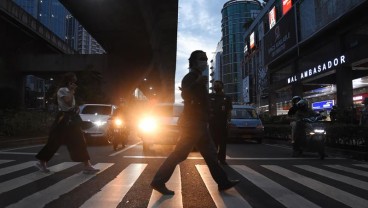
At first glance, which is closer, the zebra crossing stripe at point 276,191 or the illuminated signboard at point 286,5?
the zebra crossing stripe at point 276,191

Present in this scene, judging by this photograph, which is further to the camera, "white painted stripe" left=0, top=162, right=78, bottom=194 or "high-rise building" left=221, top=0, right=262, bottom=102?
"high-rise building" left=221, top=0, right=262, bottom=102

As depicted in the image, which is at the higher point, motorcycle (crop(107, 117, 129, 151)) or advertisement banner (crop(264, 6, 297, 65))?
advertisement banner (crop(264, 6, 297, 65))

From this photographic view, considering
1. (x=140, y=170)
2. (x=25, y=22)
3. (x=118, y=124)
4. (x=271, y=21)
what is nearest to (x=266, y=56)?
(x=271, y=21)

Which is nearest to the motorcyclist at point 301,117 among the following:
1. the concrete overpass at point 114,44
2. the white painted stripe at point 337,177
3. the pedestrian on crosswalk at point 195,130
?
the white painted stripe at point 337,177

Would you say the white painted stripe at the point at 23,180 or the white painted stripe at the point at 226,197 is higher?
the white painted stripe at the point at 23,180

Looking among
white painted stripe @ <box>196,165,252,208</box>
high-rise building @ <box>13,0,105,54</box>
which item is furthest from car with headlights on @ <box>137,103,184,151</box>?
high-rise building @ <box>13,0,105,54</box>

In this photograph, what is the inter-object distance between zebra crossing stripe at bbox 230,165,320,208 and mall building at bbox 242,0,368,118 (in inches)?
558

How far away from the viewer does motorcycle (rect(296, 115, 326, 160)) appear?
9.02 meters

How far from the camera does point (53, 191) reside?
486cm

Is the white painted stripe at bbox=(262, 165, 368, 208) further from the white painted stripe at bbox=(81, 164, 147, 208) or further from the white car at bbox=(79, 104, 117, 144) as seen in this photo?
the white car at bbox=(79, 104, 117, 144)

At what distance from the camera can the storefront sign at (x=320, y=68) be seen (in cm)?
3030

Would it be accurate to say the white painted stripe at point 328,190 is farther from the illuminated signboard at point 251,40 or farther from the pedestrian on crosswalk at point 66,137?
the illuminated signboard at point 251,40

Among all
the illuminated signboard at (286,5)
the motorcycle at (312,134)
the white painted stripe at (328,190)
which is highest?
the illuminated signboard at (286,5)

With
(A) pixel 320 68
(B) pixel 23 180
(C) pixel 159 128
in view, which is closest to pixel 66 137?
(B) pixel 23 180
